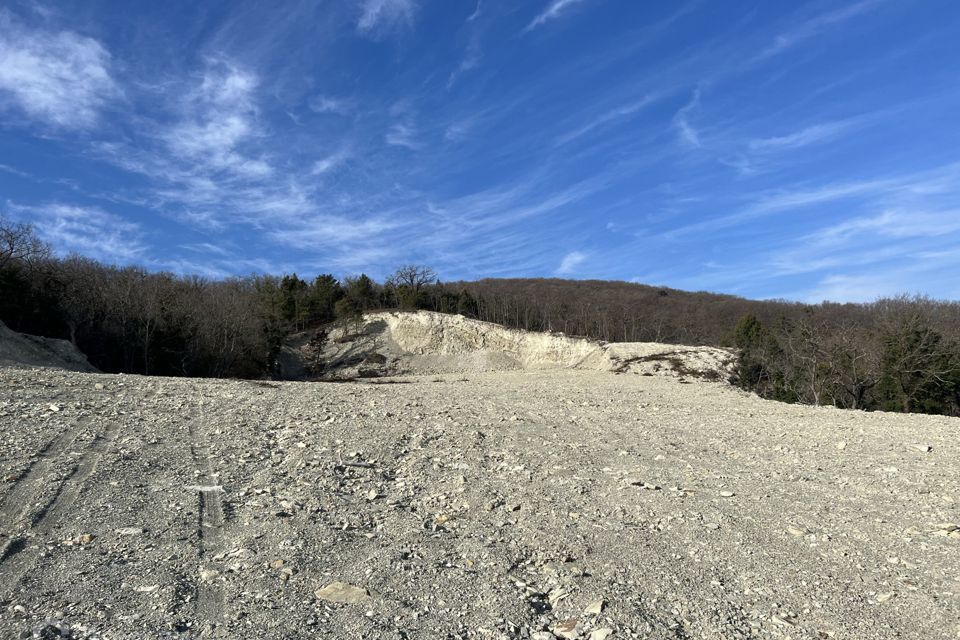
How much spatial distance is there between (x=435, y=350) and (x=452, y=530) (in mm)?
52504

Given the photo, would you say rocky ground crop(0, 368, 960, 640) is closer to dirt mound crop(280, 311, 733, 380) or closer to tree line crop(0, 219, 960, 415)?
tree line crop(0, 219, 960, 415)

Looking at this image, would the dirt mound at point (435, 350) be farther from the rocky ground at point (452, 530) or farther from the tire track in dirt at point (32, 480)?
the tire track in dirt at point (32, 480)

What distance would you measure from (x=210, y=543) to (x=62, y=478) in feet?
10.6

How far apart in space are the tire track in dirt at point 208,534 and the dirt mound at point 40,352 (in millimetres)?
18513

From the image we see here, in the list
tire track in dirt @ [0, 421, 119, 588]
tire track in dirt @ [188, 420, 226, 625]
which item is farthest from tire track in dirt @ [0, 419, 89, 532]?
tire track in dirt @ [188, 420, 226, 625]

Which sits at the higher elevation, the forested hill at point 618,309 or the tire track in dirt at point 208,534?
the forested hill at point 618,309

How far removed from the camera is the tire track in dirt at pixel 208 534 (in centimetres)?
460

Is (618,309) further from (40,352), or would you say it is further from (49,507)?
(49,507)

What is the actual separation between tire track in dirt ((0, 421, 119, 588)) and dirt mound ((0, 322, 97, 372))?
16873 millimetres

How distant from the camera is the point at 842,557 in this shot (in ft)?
20.6

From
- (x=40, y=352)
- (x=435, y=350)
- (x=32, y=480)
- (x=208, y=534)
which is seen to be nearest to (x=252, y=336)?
(x=40, y=352)

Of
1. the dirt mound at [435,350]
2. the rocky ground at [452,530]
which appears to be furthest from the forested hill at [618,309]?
the rocky ground at [452,530]

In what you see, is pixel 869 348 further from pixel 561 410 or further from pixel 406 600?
pixel 406 600

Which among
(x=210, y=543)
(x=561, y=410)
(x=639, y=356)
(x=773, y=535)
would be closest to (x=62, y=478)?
(x=210, y=543)
